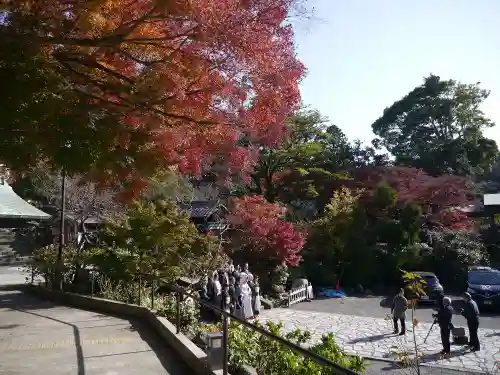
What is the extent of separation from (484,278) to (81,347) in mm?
16866

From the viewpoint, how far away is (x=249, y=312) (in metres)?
14.7

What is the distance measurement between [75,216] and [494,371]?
19878mm

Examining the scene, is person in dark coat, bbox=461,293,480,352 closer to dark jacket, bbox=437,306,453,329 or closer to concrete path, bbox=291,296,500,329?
dark jacket, bbox=437,306,453,329

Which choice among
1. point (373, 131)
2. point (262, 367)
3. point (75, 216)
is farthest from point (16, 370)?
point (373, 131)

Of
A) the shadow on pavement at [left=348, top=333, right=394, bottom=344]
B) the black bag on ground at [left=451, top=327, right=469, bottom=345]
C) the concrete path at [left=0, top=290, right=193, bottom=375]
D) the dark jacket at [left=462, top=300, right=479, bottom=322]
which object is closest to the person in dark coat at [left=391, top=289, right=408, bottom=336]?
the shadow on pavement at [left=348, top=333, right=394, bottom=344]

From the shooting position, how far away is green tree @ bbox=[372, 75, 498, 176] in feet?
117

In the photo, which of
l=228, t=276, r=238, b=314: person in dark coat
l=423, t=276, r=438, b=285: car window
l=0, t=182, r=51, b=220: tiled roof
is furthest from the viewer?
l=423, t=276, r=438, b=285: car window

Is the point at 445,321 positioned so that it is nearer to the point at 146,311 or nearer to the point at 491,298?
the point at 146,311

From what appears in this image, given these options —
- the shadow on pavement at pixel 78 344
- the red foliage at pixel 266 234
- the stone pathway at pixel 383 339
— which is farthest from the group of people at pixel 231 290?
the shadow on pavement at pixel 78 344

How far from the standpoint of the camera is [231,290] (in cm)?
1373

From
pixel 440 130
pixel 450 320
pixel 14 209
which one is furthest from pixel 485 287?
pixel 440 130

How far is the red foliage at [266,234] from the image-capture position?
755 inches

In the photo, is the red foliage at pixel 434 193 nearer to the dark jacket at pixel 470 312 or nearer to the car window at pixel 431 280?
the car window at pixel 431 280

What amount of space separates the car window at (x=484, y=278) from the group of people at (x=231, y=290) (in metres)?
9.30
